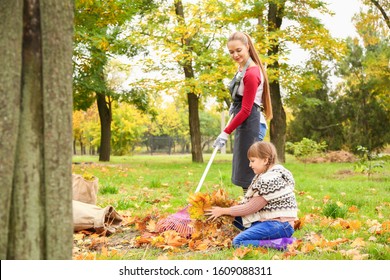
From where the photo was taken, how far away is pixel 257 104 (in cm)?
454

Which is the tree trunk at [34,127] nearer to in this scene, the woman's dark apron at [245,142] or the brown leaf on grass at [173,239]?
the brown leaf on grass at [173,239]

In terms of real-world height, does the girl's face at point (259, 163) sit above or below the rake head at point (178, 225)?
above

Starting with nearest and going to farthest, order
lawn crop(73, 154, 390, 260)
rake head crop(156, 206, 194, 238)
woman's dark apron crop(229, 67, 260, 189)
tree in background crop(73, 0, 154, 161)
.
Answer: lawn crop(73, 154, 390, 260)
rake head crop(156, 206, 194, 238)
woman's dark apron crop(229, 67, 260, 189)
tree in background crop(73, 0, 154, 161)

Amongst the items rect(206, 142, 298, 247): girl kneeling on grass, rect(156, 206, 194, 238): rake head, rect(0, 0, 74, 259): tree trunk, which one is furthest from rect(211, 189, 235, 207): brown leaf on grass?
rect(0, 0, 74, 259): tree trunk

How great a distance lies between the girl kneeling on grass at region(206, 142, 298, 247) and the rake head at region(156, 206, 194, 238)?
14.8 inches

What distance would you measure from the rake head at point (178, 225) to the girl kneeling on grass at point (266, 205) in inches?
14.8

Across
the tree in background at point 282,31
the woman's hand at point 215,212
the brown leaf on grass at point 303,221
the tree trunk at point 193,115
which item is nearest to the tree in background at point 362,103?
the tree in background at point 282,31

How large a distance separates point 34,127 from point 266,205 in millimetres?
2293

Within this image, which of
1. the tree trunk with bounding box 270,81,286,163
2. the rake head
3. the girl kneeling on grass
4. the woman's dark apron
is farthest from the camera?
the tree trunk with bounding box 270,81,286,163

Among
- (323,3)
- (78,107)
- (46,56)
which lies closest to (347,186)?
(46,56)

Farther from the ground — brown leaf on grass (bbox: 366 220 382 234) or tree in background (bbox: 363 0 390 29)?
tree in background (bbox: 363 0 390 29)

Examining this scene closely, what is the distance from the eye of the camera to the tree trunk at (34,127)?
6.98ft

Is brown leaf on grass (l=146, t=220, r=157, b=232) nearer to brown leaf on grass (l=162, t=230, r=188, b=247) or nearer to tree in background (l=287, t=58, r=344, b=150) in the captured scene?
brown leaf on grass (l=162, t=230, r=188, b=247)

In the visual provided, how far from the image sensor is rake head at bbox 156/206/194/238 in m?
4.30
